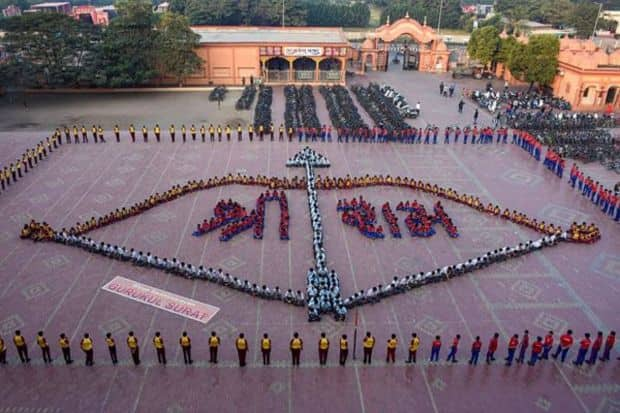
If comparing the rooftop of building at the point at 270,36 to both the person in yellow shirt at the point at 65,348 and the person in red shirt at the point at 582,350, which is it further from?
the person in red shirt at the point at 582,350

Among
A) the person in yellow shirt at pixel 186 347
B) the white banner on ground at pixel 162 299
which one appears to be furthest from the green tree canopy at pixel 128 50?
the person in yellow shirt at pixel 186 347

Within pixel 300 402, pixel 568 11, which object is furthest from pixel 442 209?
pixel 568 11

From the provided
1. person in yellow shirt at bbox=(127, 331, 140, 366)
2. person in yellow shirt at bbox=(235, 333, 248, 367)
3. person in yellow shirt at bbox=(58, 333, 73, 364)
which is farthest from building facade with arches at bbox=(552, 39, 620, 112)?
person in yellow shirt at bbox=(58, 333, 73, 364)

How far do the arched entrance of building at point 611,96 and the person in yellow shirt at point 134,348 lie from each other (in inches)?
1720

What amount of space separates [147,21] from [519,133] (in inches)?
1307

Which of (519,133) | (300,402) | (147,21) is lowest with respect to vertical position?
(300,402)

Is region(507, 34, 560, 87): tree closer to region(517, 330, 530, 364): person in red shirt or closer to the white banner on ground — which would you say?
region(517, 330, 530, 364): person in red shirt

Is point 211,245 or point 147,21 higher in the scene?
point 147,21

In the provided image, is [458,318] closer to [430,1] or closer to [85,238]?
[85,238]

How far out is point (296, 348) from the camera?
577 inches

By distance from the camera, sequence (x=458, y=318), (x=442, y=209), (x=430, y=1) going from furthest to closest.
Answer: (x=430, y=1) < (x=442, y=209) < (x=458, y=318)

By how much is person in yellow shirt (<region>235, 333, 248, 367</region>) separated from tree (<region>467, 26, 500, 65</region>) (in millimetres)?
46016

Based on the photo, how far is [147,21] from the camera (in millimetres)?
45750

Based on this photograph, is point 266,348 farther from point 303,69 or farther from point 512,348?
point 303,69
